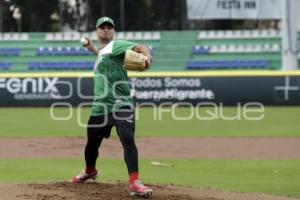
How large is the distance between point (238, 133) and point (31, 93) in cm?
1121

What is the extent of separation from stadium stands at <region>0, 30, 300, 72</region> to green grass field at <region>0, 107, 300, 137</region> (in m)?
8.54

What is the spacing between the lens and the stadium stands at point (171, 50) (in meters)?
33.5

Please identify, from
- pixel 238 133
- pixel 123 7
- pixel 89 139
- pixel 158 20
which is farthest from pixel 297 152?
pixel 158 20

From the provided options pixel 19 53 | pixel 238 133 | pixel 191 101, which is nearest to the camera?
pixel 238 133

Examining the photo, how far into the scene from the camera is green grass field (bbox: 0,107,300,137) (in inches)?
696

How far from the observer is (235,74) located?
26.8 m

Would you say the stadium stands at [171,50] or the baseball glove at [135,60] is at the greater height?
the stadium stands at [171,50]

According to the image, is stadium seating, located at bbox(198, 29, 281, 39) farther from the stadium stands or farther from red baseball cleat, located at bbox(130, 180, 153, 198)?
red baseball cleat, located at bbox(130, 180, 153, 198)

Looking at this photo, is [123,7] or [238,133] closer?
[238,133]

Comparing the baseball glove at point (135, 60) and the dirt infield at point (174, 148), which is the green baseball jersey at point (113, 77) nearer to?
the baseball glove at point (135, 60)

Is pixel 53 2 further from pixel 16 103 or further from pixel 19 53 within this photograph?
pixel 16 103

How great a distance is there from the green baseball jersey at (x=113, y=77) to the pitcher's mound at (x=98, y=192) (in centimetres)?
97

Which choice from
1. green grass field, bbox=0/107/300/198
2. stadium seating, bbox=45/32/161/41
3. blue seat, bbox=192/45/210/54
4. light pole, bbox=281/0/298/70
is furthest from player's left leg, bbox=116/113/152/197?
blue seat, bbox=192/45/210/54

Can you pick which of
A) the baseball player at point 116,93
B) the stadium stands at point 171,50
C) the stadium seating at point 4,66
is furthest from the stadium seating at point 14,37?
the baseball player at point 116,93
